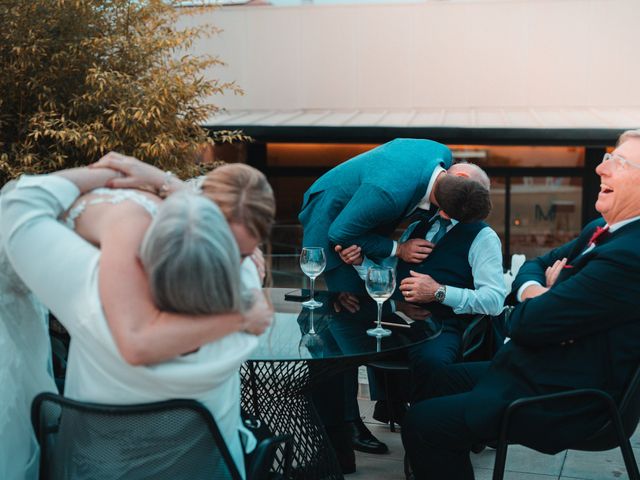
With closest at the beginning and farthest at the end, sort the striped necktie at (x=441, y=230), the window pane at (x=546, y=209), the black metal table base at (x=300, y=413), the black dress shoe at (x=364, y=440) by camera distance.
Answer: the black metal table base at (x=300, y=413) → the striped necktie at (x=441, y=230) → the black dress shoe at (x=364, y=440) → the window pane at (x=546, y=209)

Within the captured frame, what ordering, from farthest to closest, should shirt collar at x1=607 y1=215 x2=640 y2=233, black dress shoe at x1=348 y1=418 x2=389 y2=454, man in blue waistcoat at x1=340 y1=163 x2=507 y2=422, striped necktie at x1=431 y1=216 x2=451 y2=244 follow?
black dress shoe at x1=348 y1=418 x2=389 y2=454 < striped necktie at x1=431 y1=216 x2=451 y2=244 < man in blue waistcoat at x1=340 y1=163 x2=507 y2=422 < shirt collar at x1=607 y1=215 x2=640 y2=233

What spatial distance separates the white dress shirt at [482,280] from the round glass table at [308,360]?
231 millimetres

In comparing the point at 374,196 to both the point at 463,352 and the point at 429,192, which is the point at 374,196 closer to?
the point at 429,192

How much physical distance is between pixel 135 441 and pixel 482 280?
208cm

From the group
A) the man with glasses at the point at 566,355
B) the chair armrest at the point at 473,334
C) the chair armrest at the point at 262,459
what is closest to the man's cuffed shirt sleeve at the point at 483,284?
the chair armrest at the point at 473,334

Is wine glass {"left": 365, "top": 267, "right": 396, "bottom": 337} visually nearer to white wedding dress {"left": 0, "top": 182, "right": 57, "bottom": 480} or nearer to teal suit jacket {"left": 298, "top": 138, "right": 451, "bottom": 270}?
teal suit jacket {"left": 298, "top": 138, "right": 451, "bottom": 270}

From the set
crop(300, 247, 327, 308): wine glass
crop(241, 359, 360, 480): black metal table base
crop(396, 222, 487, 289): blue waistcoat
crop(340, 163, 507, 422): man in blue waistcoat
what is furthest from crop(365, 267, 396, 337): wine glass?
crop(396, 222, 487, 289): blue waistcoat

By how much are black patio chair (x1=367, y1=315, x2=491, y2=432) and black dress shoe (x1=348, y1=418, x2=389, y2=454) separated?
0.56 feet

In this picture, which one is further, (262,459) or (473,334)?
(473,334)

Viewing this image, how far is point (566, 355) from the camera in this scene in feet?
7.48

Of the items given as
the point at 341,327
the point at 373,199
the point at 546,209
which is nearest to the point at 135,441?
the point at 341,327

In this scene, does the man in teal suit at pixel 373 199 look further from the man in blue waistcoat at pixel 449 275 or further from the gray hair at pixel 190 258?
the gray hair at pixel 190 258

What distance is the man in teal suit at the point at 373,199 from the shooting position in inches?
134

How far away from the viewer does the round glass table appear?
2.40 meters
